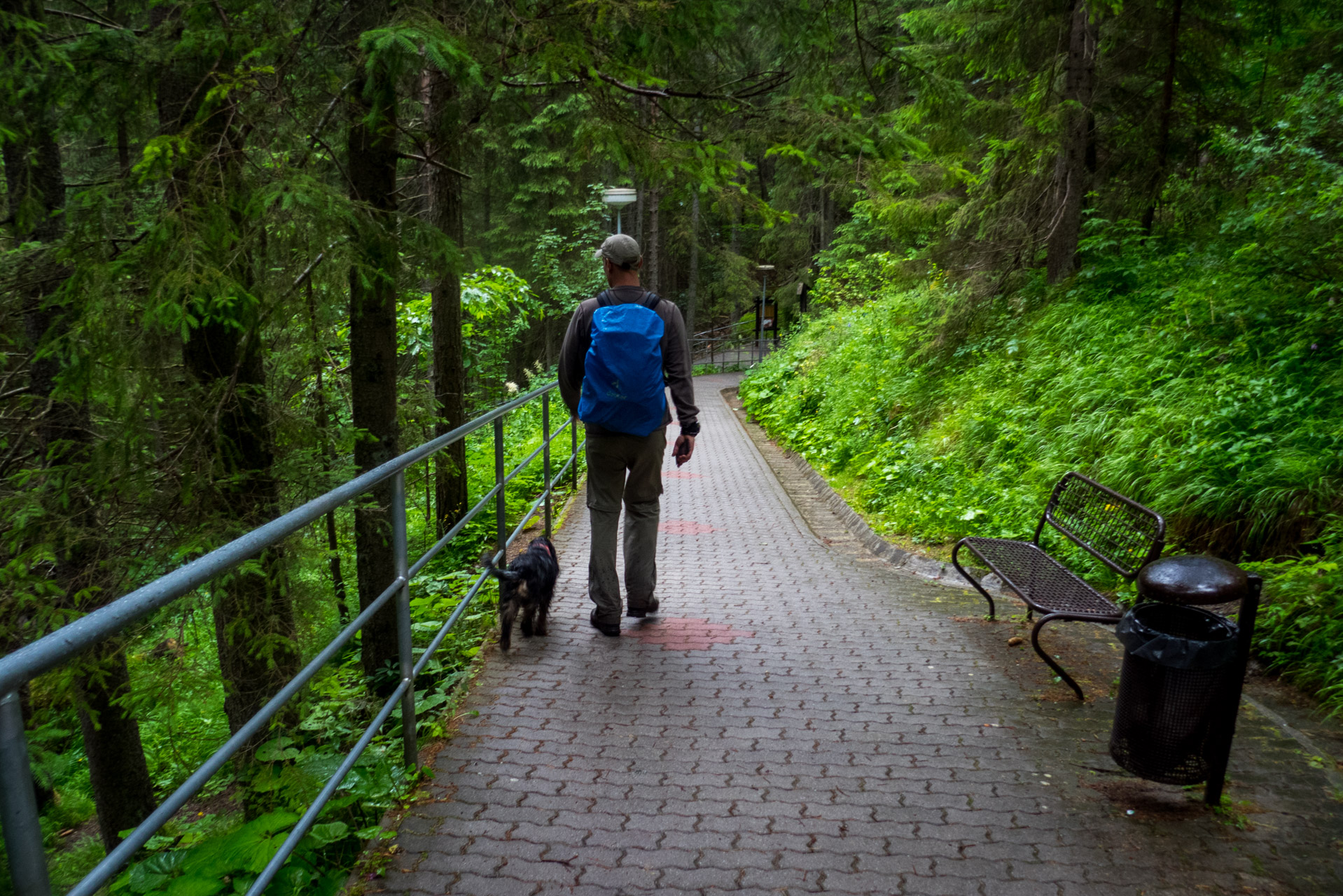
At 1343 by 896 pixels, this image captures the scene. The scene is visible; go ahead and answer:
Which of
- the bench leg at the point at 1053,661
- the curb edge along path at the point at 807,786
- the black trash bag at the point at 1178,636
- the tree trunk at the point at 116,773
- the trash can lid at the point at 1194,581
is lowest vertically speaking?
the tree trunk at the point at 116,773

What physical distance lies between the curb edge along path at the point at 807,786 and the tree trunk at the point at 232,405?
3.52ft

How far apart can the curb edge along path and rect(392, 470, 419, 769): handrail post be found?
0.57 feet

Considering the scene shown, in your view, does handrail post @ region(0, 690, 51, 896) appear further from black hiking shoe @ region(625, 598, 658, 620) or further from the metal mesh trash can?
black hiking shoe @ region(625, 598, 658, 620)

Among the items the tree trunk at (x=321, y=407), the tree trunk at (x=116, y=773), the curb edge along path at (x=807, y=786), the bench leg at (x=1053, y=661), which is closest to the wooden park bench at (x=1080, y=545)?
the bench leg at (x=1053, y=661)

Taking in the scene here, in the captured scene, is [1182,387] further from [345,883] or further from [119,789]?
[119,789]

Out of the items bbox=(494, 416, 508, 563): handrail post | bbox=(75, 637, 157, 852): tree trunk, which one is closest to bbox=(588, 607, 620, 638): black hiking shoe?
bbox=(494, 416, 508, 563): handrail post

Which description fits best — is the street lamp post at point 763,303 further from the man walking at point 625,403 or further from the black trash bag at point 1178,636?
the black trash bag at point 1178,636

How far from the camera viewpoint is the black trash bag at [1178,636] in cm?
319

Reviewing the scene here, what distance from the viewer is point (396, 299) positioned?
5.29 metres

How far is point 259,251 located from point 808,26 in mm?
3417

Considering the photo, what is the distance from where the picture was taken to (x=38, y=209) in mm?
4258

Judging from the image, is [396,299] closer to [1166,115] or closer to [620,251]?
[620,251]

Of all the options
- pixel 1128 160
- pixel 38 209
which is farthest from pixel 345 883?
pixel 1128 160

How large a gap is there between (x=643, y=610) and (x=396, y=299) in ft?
8.23
